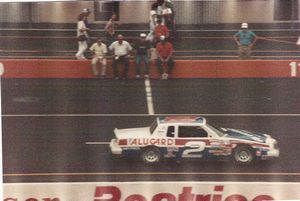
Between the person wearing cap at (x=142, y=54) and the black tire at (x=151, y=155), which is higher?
the person wearing cap at (x=142, y=54)

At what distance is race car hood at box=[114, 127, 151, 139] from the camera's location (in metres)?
2.83

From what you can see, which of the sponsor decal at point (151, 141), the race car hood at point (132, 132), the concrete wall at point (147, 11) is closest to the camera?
the concrete wall at point (147, 11)

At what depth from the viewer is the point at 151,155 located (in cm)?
267

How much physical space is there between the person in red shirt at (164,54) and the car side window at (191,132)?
11.4 inches

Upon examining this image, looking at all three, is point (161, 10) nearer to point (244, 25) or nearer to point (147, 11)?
point (147, 11)

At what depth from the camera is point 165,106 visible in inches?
114

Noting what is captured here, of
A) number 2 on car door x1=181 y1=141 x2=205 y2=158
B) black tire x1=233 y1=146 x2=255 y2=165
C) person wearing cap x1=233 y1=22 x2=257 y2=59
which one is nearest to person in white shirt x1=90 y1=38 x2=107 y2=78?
number 2 on car door x1=181 y1=141 x2=205 y2=158

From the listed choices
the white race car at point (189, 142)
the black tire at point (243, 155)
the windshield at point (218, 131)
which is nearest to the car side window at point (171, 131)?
the white race car at point (189, 142)

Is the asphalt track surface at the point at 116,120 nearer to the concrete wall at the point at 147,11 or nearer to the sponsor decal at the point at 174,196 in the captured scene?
the sponsor decal at the point at 174,196

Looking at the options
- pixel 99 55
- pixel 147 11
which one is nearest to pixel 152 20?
pixel 147 11

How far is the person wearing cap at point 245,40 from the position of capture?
278 cm

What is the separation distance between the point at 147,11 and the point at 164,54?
0.23m

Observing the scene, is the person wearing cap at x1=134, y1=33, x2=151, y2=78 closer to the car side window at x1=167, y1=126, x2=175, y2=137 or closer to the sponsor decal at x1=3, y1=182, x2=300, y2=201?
the car side window at x1=167, y1=126, x2=175, y2=137

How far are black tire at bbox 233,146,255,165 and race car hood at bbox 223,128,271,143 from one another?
62 mm
